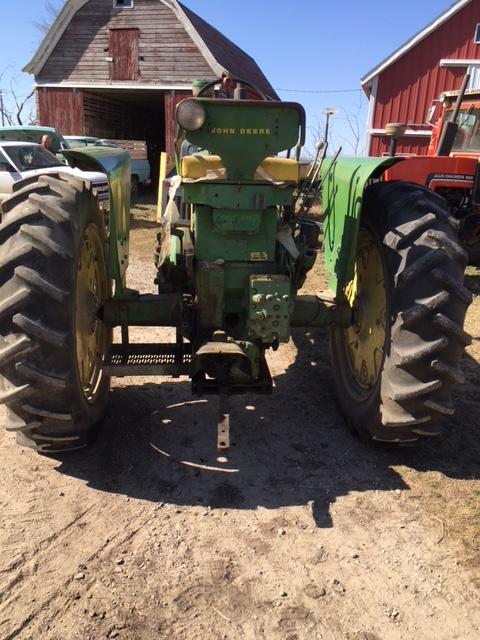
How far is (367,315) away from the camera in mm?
3717

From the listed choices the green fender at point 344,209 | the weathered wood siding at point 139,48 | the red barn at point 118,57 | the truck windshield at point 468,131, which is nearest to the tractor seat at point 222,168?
the green fender at point 344,209

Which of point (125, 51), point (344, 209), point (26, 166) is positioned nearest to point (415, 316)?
point (344, 209)

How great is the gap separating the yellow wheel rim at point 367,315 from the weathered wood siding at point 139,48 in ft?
54.6

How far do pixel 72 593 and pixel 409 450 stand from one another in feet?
6.98

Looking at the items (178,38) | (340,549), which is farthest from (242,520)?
(178,38)

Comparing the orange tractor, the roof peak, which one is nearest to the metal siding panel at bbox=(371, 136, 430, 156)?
the roof peak

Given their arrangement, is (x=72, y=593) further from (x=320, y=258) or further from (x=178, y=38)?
(x=178, y=38)

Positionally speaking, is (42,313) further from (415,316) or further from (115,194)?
(415,316)

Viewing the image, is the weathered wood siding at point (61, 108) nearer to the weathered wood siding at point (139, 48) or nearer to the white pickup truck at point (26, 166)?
the weathered wood siding at point (139, 48)

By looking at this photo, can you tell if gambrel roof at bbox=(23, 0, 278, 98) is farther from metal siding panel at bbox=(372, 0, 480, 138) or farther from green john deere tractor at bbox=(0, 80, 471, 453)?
green john deere tractor at bbox=(0, 80, 471, 453)

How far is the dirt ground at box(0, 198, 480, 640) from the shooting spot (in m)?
2.27

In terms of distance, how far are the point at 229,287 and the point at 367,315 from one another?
3.23 ft

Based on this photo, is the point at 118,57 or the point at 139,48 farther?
the point at 118,57

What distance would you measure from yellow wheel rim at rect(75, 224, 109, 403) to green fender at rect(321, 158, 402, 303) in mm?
1564
